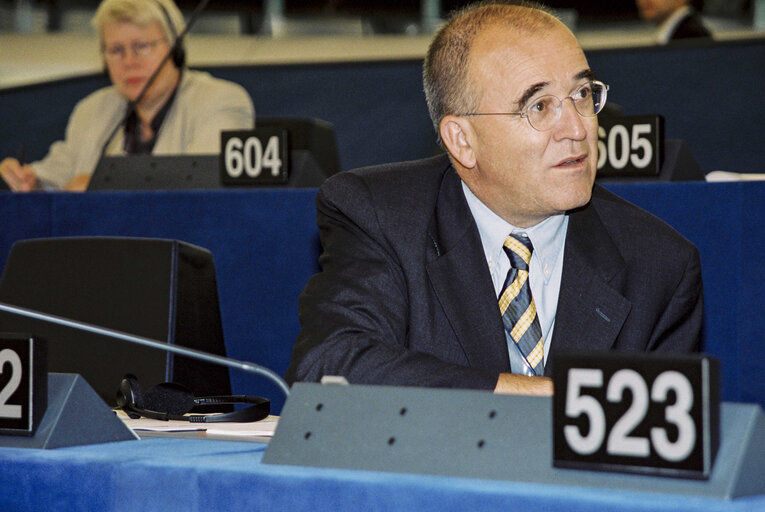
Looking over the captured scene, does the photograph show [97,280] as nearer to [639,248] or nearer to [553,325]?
[553,325]

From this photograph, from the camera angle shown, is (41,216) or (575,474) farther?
(41,216)

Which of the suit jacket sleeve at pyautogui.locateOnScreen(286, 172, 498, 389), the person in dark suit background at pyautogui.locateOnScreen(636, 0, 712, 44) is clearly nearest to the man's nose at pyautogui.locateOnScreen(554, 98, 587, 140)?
the suit jacket sleeve at pyautogui.locateOnScreen(286, 172, 498, 389)

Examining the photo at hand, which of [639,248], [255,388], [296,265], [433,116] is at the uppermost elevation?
[433,116]

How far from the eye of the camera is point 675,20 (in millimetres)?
4062

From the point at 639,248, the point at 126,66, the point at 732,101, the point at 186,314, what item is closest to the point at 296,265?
the point at 186,314

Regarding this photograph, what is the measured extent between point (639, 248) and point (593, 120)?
7.6 inches

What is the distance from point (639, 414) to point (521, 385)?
568 mm

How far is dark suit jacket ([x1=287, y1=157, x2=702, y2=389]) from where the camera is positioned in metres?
1.40

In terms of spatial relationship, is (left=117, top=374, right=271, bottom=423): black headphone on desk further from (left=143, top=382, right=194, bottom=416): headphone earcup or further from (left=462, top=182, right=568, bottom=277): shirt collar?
(left=462, top=182, right=568, bottom=277): shirt collar

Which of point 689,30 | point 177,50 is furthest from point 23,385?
point 689,30

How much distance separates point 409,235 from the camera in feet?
4.82

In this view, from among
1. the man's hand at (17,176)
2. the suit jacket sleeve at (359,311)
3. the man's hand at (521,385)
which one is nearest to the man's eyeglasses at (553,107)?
the suit jacket sleeve at (359,311)

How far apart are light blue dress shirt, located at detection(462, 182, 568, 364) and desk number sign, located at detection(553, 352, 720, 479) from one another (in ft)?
2.50

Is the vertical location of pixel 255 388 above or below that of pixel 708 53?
below
